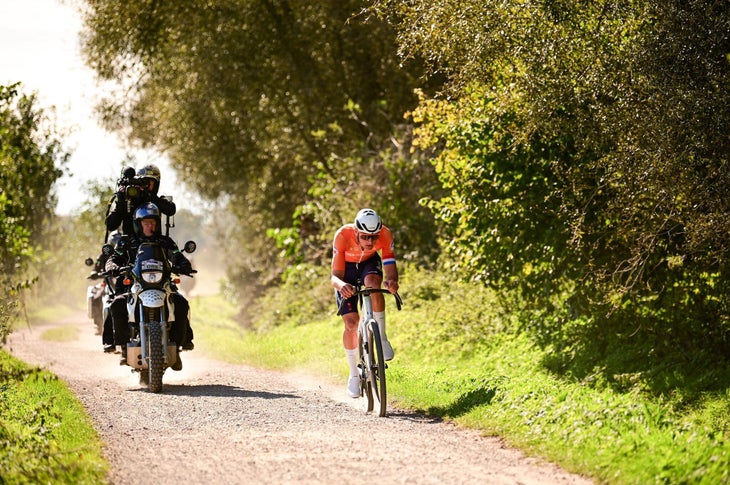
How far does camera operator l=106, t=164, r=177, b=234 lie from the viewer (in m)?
13.1

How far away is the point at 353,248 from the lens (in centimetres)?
1133

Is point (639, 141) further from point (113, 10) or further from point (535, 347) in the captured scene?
point (113, 10)

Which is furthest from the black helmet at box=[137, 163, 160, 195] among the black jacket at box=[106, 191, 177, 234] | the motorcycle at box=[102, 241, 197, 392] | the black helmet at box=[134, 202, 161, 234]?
the motorcycle at box=[102, 241, 197, 392]

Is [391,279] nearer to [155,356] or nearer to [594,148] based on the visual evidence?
[594,148]

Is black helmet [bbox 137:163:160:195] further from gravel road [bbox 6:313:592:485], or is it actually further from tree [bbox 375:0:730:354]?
tree [bbox 375:0:730:354]

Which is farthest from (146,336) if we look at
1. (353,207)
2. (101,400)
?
(353,207)

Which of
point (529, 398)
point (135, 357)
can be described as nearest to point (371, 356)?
point (529, 398)

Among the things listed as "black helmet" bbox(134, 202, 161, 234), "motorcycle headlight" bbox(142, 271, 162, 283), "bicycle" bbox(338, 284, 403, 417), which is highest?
"black helmet" bbox(134, 202, 161, 234)

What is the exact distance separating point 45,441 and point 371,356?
11.2 ft

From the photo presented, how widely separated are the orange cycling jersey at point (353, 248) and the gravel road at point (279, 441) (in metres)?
1.62

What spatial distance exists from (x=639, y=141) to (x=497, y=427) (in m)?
3.17

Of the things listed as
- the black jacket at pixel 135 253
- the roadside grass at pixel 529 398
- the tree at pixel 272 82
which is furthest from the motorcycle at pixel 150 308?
the tree at pixel 272 82

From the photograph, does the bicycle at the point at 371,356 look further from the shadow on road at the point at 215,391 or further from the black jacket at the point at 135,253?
the black jacket at the point at 135,253

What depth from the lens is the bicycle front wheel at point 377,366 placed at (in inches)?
411
